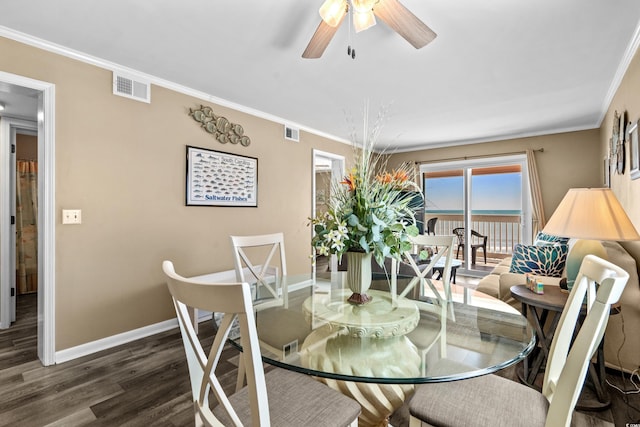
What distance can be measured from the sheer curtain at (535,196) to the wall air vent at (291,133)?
361cm

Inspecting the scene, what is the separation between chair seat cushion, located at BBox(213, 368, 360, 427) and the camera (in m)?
1.06

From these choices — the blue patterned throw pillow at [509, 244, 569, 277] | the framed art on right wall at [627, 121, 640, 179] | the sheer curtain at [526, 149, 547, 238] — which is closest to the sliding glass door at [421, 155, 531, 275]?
the sheer curtain at [526, 149, 547, 238]

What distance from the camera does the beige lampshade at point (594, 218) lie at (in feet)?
6.19

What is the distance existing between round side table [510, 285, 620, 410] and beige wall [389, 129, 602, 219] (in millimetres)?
3081

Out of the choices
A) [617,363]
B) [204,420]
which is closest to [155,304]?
[204,420]

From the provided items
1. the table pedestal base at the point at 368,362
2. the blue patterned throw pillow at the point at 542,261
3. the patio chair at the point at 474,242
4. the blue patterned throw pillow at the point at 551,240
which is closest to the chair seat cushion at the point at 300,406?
the table pedestal base at the point at 368,362

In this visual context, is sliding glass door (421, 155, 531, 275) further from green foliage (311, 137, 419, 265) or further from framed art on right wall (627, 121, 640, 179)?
green foliage (311, 137, 419, 265)

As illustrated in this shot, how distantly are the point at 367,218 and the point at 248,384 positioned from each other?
2.92 ft

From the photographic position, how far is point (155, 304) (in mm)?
2971

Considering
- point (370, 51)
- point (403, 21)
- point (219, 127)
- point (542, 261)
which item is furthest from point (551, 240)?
point (219, 127)

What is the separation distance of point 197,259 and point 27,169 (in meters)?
3.05

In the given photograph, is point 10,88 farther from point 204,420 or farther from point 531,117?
point 531,117

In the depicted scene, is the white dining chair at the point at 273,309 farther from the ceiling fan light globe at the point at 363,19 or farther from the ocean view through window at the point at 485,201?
the ocean view through window at the point at 485,201

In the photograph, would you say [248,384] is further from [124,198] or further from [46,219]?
[124,198]
